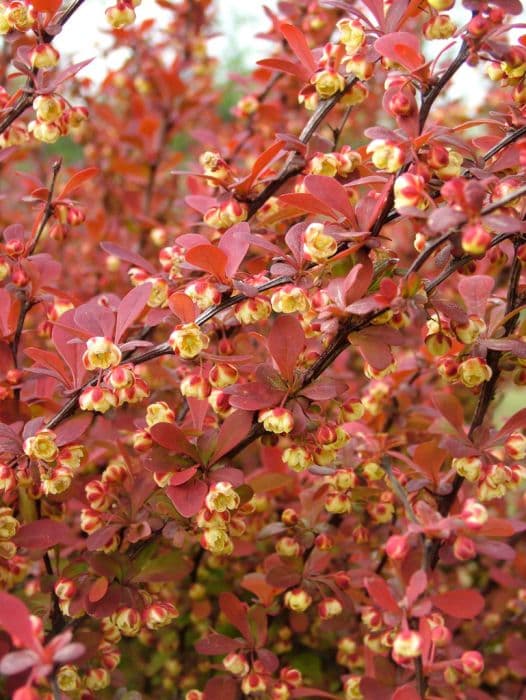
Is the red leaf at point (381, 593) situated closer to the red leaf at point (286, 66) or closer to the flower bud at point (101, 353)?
the flower bud at point (101, 353)

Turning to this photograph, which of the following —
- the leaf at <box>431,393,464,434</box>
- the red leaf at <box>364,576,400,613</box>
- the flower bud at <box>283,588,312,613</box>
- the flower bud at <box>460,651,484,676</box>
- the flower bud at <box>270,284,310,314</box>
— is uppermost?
the flower bud at <box>270,284,310,314</box>

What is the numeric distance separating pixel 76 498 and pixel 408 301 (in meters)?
0.64

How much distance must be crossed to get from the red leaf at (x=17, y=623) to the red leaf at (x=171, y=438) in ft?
0.98

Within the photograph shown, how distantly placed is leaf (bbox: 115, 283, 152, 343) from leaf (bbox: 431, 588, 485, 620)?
0.51 metres

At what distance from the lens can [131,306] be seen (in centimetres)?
94

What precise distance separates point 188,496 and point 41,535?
24cm

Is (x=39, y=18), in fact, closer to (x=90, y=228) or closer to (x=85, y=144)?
(x=90, y=228)

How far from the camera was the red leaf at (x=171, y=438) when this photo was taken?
920 mm

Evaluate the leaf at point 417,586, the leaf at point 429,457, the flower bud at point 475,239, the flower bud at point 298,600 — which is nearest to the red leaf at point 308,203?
the flower bud at point 475,239

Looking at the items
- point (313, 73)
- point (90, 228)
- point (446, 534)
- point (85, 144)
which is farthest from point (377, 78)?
point (446, 534)

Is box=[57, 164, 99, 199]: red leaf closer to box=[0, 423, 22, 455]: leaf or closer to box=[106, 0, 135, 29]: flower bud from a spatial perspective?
box=[106, 0, 135, 29]: flower bud

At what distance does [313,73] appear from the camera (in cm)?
107

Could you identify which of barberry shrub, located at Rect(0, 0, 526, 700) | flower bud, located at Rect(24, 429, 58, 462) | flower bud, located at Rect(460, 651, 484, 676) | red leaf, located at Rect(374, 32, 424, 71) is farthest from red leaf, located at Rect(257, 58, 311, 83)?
flower bud, located at Rect(460, 651, 484, 676)

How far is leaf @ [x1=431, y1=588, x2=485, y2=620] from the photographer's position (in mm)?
948
